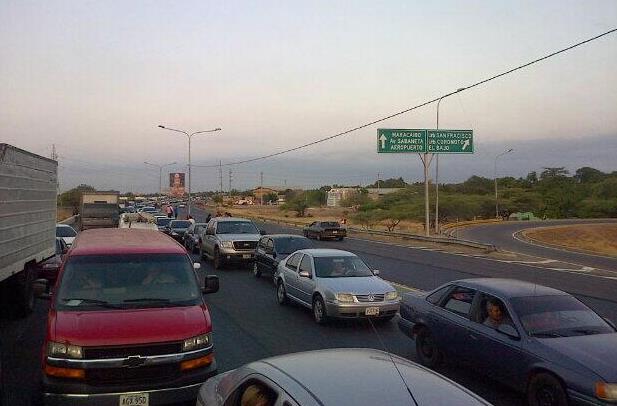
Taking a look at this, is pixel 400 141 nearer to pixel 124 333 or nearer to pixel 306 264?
pixel 306 264

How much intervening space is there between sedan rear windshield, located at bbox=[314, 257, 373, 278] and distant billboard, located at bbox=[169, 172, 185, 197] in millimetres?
72397

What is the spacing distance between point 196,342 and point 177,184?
79.2 metres

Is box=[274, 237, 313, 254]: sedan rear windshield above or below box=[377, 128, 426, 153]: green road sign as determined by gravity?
below

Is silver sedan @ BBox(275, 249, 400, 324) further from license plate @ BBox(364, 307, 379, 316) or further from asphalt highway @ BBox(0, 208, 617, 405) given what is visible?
asphalt highway @ BBox(0, 208, 617, 405)

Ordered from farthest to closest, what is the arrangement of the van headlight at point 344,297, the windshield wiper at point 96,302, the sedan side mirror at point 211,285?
the van headlight at point 344,297 → the sedan side mirror at point 211,285 → the windshield wiper at point 96,302

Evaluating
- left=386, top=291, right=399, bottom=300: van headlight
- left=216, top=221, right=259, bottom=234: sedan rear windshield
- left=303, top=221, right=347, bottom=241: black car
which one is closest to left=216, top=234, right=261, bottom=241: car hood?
left=216, top=221, right=259, bottom=234: sedan rear windshield

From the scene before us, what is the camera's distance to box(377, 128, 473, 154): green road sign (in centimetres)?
3650

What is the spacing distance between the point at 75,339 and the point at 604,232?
198ft

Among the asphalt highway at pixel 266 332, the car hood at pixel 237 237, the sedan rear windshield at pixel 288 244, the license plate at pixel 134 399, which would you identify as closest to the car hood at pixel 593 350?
the asphalt highway at pixel 266 332

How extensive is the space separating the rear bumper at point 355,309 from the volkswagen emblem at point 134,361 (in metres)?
5.40

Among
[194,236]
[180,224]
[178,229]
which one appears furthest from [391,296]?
[180,224]

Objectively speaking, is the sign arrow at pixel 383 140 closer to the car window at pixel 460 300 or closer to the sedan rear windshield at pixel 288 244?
the sedan rear windshield at pixel 288 244

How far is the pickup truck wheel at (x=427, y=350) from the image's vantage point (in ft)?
26.4

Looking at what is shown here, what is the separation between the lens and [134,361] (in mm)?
5727
